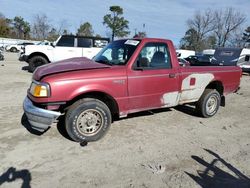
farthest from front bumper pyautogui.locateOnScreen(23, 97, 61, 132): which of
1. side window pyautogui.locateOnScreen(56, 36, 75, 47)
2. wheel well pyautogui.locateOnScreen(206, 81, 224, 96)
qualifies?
side window pyautogui.locateOnScreen(56, 36, 75, 47)

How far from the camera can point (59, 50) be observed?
41.6 feet

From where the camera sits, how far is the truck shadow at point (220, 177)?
348cm

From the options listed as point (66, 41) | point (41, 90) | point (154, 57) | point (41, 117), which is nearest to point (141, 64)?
point (154, 57)

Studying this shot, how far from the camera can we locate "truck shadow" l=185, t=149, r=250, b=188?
348cm

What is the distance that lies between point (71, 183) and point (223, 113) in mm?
5022

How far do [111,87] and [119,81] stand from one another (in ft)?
0.65

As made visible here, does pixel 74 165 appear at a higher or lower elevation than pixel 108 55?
lower

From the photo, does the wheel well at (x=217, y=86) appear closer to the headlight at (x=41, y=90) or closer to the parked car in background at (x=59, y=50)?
the headlight at (x=41, y=90)

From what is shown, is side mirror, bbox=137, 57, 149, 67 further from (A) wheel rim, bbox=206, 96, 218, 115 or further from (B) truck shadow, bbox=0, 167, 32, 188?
(B) truck shadow, bbox=0, 167, 32, 188

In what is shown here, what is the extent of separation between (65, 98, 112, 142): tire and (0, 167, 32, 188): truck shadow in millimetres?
1099

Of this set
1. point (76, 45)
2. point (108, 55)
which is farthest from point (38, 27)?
point (108, 55)

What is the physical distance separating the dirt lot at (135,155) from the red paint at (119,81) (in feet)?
2.33

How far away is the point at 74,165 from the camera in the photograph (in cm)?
382

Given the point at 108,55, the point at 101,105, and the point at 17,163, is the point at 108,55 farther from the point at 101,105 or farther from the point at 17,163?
the point at 17,163
